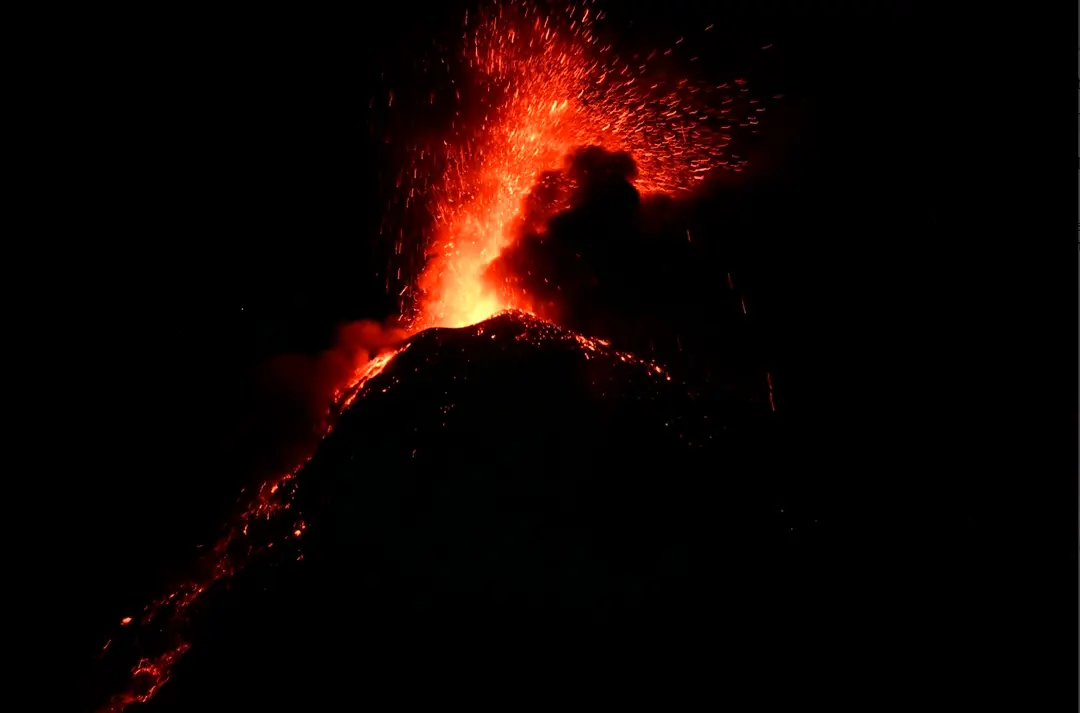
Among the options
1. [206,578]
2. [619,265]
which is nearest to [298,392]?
[206,578]

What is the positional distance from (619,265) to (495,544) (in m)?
4.54

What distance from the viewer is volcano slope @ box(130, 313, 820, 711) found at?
252 centimetres

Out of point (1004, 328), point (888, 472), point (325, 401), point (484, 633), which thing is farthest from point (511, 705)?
point (1004, 328)

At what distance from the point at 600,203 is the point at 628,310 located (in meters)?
1.58

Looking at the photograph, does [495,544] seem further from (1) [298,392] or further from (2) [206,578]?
(1) [298,392]

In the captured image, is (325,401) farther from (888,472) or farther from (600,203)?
(888,472)

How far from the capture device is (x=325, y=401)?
5.51 m

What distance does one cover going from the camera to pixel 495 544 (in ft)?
9.17

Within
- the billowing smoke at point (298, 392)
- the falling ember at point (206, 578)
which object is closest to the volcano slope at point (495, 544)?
the falling ember at point (206, 578)

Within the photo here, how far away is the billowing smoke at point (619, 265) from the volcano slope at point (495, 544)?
8.23 feet

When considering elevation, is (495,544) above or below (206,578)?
above

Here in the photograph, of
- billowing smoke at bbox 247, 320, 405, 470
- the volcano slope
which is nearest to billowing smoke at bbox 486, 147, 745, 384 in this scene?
billowing smoke at bbox 247, 320, 405, 470

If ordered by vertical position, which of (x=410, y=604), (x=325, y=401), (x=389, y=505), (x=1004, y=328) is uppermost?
(x=410, y=604)

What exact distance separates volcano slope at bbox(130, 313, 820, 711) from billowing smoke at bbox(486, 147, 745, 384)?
2509 mm
